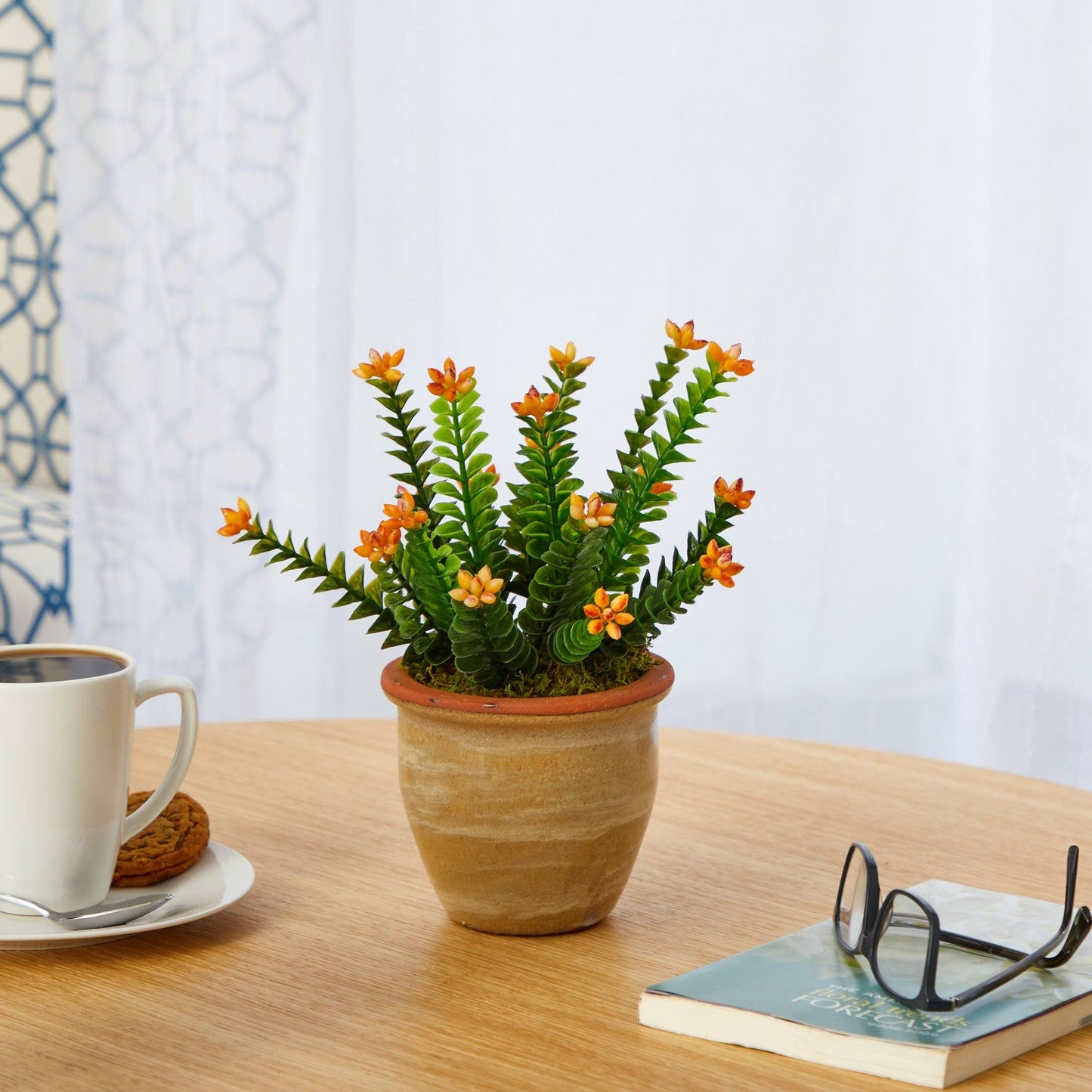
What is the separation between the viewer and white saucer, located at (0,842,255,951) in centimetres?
62

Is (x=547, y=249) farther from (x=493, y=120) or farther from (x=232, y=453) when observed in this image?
(x=232, y=453)

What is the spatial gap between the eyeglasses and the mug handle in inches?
12.5

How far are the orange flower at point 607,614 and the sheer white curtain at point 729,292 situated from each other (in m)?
1.35

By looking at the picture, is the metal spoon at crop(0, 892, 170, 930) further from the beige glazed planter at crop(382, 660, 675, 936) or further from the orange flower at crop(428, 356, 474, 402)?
the orange flower at crop(428, 356, 474, 402)

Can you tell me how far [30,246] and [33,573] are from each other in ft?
2.77

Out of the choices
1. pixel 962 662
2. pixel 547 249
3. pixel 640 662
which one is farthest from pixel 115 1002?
pixel 547 249

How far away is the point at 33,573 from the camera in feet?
8.66

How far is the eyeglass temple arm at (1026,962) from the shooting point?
0.55m

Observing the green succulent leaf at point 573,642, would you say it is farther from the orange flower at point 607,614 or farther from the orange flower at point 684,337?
the orange flower at point 684,337

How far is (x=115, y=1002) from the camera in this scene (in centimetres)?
60

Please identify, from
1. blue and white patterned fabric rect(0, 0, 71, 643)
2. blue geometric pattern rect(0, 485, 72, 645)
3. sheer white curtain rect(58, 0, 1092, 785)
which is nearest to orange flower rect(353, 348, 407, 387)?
sheer white curtain rect(58, 0, 1092, 785)

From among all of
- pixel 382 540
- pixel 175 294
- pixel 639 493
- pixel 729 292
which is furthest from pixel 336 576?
pixel 175 294

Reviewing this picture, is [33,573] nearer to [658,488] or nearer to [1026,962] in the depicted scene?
[658,488]

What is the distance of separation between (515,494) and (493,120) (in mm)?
1621
